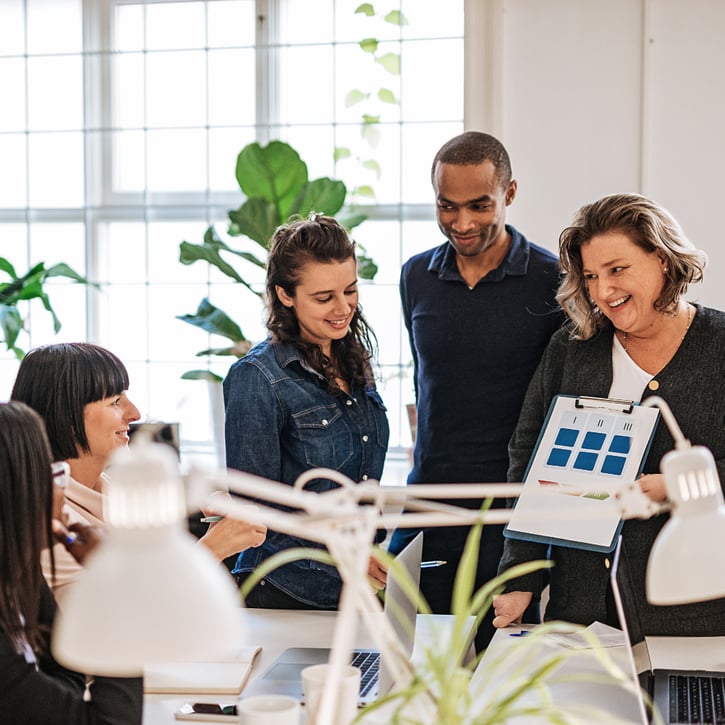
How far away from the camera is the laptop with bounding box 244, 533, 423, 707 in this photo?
1.50 meters

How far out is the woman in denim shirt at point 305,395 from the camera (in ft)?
7.09

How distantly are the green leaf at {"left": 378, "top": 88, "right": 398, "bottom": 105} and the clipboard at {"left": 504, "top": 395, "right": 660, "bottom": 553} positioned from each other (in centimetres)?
232

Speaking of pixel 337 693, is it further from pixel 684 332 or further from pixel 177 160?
pixel 177 160

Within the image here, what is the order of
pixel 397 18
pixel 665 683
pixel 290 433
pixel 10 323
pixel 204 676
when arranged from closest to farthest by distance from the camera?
pixel 665 683 → pixel 204 676 → pixel 290 433 → pixel 10 323 → pixel 397 18

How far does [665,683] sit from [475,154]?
134 cm

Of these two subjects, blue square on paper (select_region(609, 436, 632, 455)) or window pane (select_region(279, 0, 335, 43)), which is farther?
window pane (select_region(279, 0, 335, 43))

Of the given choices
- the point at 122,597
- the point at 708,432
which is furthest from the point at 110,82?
the point at 122,597

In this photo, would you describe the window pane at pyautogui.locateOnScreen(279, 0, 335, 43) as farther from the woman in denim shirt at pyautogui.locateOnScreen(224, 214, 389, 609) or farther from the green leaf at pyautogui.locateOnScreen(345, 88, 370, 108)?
the woman in denim shirt at pyautogui.locateOnScreen(224, 214, 389, 609)

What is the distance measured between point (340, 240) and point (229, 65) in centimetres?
228

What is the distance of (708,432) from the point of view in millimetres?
2002

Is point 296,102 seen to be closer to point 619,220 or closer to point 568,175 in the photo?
point 568,175

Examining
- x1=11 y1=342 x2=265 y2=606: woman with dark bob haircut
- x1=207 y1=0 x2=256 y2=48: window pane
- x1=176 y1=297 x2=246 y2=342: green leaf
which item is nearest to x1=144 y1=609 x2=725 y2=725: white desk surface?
x1=11 y1=342 x2=265 y2=606: woman with dark bob haircut

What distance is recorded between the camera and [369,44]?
13.3 ft

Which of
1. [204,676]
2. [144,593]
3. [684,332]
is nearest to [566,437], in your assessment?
[684,332]
